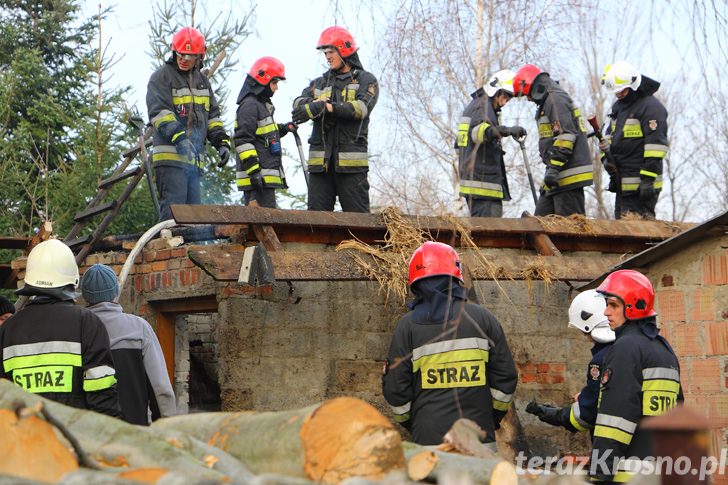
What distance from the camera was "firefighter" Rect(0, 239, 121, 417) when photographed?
15.7 ft

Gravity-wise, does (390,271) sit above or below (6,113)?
below

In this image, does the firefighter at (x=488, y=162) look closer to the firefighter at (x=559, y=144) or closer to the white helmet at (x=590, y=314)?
the firefighter at (x=559, y=144)

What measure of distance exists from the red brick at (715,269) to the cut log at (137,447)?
182 inches

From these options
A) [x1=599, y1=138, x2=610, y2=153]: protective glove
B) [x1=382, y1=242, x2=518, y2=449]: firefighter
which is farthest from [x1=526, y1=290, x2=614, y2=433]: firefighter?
[x1=599, y1=138, x2=610, y2=153]: protective glove

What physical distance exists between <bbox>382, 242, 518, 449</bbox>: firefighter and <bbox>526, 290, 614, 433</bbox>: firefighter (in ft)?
1.23

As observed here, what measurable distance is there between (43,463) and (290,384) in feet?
13.9

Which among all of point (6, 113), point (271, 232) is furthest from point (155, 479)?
point (6, 113)

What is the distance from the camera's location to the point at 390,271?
749 cm

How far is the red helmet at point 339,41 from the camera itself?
8.77m

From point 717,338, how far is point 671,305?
408 millimetres

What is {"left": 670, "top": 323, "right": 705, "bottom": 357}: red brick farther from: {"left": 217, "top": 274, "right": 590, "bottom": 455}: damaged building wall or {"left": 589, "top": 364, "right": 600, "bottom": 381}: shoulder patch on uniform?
{"left": 589, "top": 364, "right": 600, "bottom": 381}: shoulder patch on uniform

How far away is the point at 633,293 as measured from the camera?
5.09 metres

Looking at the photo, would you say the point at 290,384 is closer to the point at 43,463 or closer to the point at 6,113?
the point at 43,463

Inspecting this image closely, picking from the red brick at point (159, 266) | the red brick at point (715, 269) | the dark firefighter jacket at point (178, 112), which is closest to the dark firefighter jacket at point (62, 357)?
the red brick at point (159, 266)
